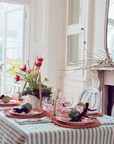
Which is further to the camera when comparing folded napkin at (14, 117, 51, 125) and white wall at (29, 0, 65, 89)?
white wall at (29, 0, 65, 89)

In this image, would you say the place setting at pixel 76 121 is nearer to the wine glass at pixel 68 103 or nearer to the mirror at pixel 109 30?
the wine glass at pixel 68 103

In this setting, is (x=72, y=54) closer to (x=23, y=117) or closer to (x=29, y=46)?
(x=29, y=46)

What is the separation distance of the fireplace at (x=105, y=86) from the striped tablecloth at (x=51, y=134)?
5.22 ft

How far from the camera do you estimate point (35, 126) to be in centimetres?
144

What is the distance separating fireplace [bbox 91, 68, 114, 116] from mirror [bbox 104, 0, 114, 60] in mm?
227

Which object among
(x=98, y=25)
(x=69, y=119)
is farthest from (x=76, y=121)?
(x=98, y=25)

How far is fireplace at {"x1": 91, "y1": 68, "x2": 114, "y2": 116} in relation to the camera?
123 inches

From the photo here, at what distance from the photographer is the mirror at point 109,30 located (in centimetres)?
310

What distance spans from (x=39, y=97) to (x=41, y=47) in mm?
2199

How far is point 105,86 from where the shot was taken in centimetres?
319

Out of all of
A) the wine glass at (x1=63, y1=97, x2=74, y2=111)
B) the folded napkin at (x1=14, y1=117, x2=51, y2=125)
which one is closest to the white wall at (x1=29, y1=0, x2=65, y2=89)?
the wine glass at (x1=63, y1=97, x2=74, y2=111)

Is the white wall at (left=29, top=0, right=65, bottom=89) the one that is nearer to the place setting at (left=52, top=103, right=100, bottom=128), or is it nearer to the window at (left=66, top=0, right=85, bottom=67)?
the window at (left=66, top=0, right=85, bottom=67)

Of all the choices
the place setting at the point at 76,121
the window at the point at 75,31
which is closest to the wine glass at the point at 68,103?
the place setting at the point at 76,121

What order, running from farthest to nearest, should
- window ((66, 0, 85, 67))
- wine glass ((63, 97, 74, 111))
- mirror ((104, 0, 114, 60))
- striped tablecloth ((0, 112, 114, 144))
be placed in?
window ((66, 0, 85, 67)), mirror ((104, 0, 114, 60)), wine glass ((63, 97, 74, 111)), striped tablecloth ((0, 112, 114, 144))
